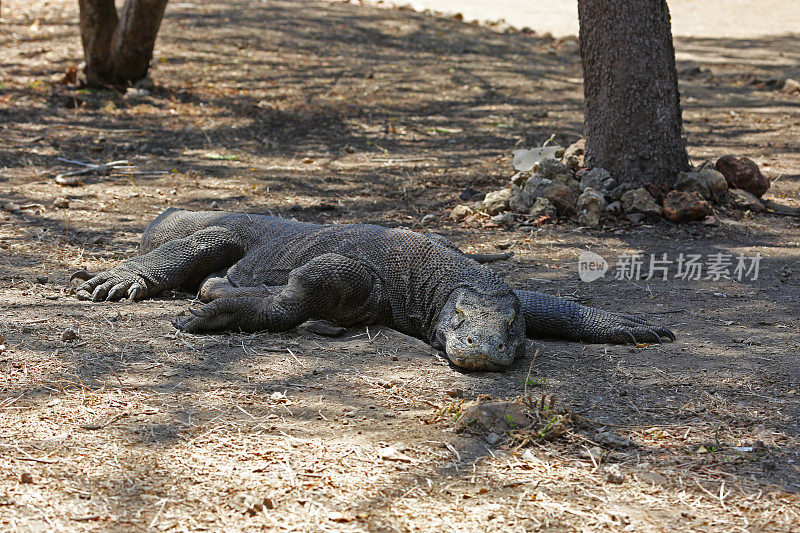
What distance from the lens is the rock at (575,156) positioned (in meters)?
7.02

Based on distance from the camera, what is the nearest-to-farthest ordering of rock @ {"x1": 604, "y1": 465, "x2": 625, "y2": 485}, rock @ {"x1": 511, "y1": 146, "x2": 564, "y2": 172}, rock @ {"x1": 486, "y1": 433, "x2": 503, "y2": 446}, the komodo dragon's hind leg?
rock @ {"x1": 604, "y1": 465, "x2": 625, "y2": 485} → rock @ {"x1": 486, "y1": 433, "x2": 503, "y2": 446} → the komodo dragon's hind leg → rock @ {"x1": 511, "y1": 146, "x2": 564, "y2": 172}

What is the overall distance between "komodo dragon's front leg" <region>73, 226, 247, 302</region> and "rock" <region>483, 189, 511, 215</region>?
2445 millimetres

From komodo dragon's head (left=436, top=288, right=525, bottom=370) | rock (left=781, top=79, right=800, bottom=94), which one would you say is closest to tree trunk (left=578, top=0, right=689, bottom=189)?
komodo dragon's head (left=436, top=288, right=525, bottom=370)

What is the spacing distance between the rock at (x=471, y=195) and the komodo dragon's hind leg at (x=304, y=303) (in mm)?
3048

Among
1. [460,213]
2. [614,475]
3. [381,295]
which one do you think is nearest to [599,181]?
[460,213]

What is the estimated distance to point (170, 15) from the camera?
47.5ft

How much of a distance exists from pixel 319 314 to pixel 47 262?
215 centimetres

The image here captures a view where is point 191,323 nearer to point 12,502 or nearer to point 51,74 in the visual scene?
point 12,502

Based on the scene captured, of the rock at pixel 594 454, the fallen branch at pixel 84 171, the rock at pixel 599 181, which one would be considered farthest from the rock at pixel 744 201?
the fallen branch at pixel 84 171

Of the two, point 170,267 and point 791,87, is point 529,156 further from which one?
point 791,87

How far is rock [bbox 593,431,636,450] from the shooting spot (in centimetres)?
307

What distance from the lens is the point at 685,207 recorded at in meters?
6.36

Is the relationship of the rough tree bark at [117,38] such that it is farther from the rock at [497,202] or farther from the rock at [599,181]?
the rock at [599,181]

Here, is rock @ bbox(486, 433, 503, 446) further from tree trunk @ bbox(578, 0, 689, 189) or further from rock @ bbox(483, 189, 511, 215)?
tree trunk @ bbox(578, 0, 689, 189)
